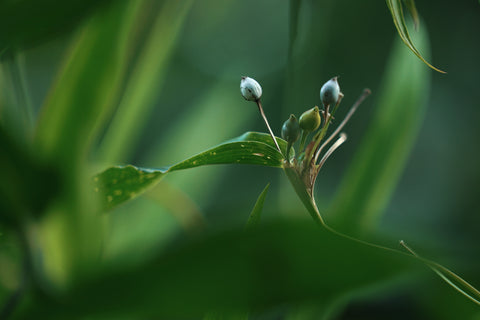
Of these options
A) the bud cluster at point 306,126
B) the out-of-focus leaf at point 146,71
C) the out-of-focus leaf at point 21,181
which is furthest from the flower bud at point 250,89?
the out-of-focus leaf at point 146,71

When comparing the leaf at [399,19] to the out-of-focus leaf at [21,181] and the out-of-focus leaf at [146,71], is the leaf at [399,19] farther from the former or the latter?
the out-of-focus leaf at [146,71]

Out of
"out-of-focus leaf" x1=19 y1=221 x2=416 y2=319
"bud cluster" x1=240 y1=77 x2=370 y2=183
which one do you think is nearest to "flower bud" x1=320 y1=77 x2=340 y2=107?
"bud cluster" x1=240 y1=77 x2=370 y2=183

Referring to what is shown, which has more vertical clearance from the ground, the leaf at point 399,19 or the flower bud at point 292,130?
the leaf at point 399,19

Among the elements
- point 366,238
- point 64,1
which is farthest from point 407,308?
point 64,1

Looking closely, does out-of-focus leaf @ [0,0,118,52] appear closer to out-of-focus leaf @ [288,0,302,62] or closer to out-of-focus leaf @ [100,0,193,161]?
out-of-focus leaf @ [288,0,302,62]

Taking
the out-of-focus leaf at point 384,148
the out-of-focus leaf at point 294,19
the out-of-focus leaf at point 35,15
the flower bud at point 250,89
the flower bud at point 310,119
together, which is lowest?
the out-of-focus leaf at point 384,148

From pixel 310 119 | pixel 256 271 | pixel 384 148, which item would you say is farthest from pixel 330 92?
pixel 384 148
